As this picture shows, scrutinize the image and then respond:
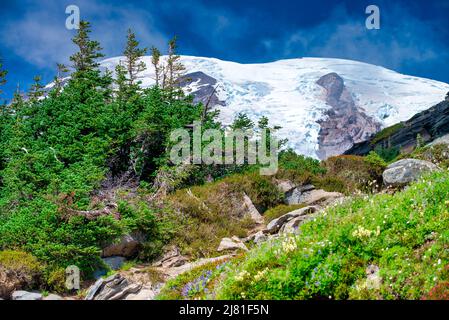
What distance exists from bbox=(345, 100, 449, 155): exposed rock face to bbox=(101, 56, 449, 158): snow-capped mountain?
118ft

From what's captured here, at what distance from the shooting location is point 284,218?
19.5 metres

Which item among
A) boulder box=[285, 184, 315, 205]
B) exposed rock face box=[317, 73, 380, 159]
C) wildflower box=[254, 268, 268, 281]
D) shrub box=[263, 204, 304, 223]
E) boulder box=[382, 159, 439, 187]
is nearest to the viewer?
wildflower box=[254, 268, 268, 281]

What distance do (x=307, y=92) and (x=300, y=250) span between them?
132m

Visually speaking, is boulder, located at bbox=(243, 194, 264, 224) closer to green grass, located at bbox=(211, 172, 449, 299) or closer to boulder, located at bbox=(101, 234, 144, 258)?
boulder, located at bbox=(101, 234, 144, 258)

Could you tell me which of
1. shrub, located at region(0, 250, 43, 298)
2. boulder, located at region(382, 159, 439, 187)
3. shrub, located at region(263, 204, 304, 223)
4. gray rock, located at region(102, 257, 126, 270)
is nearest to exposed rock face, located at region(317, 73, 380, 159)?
shrub, located at region(263, 204, 304, 223)

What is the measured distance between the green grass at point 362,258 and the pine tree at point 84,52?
33436 mm

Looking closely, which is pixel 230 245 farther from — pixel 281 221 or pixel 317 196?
pixel 317 196

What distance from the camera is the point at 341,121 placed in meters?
151

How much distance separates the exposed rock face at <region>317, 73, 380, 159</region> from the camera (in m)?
144

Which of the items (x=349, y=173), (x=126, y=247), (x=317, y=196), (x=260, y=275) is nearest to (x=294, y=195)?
(x=317, y=196)

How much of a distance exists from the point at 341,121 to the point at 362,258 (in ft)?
478

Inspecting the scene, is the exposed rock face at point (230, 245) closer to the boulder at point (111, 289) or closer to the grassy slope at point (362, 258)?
the boulder at point (111, 289)
